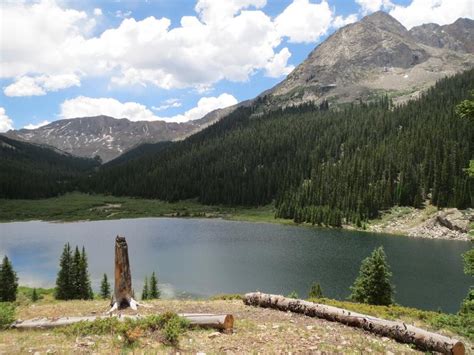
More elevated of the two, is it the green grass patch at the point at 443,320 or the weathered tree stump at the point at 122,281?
the weathered tree stump at the point at 122,281

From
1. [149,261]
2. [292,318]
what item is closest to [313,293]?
[292,318]

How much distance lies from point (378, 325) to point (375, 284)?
87.4 ft

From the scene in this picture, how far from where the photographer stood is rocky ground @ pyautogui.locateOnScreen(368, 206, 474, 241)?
403 ft

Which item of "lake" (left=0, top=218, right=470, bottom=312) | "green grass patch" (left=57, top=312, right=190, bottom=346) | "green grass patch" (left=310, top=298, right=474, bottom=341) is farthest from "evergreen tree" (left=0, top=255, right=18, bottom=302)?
"green grass patch" (left=310, top=298, right=474, bottom=341)

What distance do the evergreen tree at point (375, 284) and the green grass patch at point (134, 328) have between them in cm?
3083

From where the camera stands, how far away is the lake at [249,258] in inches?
2591

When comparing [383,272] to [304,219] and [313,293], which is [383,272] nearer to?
[313,293]

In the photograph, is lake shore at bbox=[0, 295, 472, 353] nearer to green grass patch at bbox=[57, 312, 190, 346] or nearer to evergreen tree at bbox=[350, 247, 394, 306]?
green grass patch at bbox=[57, 312, 190, 346]

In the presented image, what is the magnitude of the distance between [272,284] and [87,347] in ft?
179

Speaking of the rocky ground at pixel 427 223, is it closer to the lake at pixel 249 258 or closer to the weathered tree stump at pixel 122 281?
the lake at pixel 249 258

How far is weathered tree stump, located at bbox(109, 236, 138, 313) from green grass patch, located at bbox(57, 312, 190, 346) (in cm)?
481

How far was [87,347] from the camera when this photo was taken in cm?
1484

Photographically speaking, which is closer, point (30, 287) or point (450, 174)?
point (30, 287)

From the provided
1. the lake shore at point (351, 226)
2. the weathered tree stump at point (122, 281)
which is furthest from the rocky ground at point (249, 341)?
the lake shore at point (351, 226)
